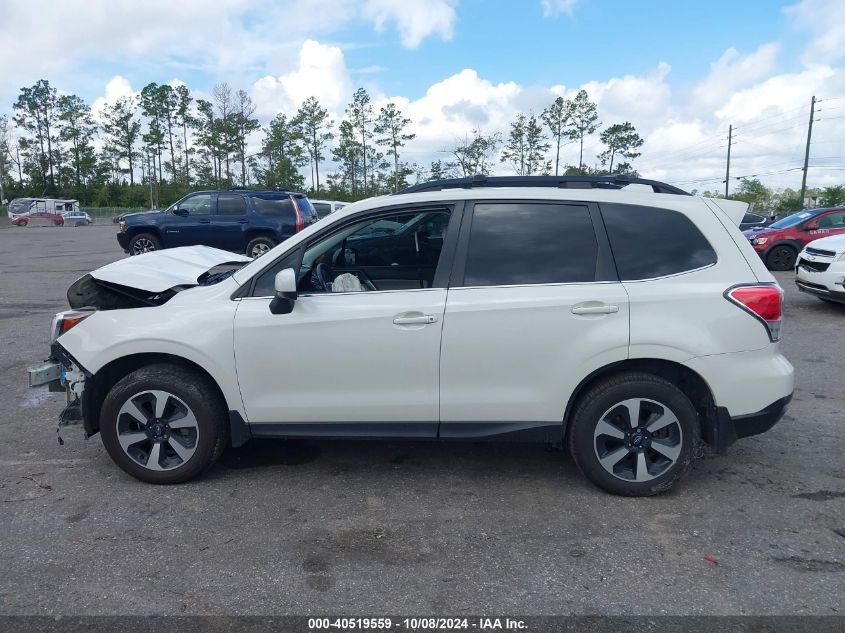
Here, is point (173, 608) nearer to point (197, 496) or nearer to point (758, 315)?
point (197, 496)

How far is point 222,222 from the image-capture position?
17.0 m

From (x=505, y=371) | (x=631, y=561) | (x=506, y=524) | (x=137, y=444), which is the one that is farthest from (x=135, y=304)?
(x=631, y=561)

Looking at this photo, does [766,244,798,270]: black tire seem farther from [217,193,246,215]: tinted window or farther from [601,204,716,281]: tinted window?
[601,204,716,281]: tinted window

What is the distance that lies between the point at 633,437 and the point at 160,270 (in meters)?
3.28

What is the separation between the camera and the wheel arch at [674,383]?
386 cm

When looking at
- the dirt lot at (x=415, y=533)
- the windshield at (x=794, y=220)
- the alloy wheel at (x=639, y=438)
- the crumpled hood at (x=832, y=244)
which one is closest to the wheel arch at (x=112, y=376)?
the dirt lot at (x=415, y=533)

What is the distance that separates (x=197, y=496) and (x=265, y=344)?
3.33 ft

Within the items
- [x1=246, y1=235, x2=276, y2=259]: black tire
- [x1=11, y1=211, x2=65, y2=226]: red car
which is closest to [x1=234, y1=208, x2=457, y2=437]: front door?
[x1=246, y1=235, x2=276, y2=259]: black tire

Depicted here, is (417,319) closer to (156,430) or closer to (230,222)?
(156,430)

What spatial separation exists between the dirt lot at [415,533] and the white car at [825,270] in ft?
18.9

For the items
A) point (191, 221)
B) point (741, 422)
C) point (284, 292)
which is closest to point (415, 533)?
point (284, 292)

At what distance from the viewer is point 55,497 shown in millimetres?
4035

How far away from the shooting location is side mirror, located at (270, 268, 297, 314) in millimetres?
3747

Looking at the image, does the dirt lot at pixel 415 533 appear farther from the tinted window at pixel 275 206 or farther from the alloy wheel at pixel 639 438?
the tinted window at pixel 275 206
